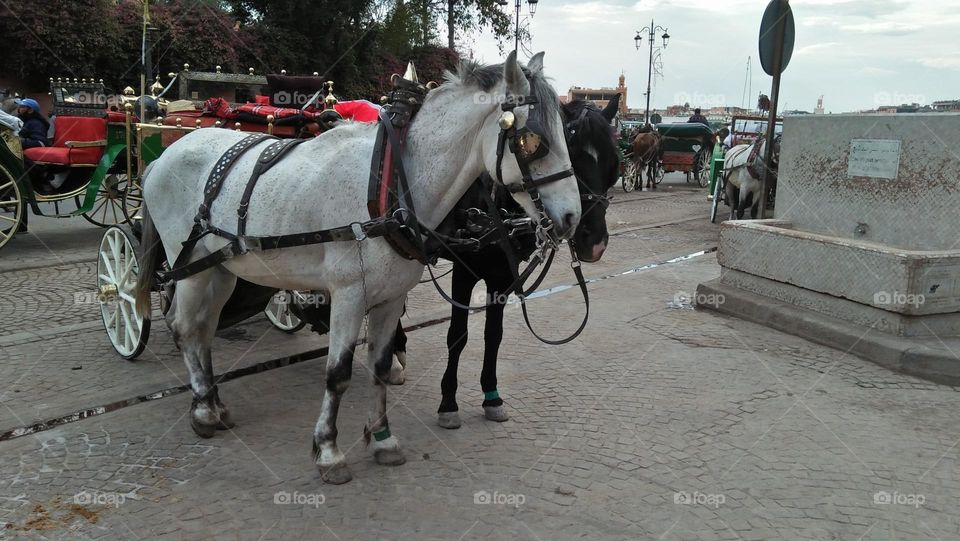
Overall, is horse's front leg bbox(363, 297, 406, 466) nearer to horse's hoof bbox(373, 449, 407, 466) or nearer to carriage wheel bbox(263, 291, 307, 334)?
horse's hoof bbox(373, 449, 407, 466)

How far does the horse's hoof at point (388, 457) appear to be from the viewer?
3.67m

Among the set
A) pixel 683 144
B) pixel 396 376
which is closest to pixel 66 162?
pixel 396 376

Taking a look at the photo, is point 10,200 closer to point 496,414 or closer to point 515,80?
point 496,414

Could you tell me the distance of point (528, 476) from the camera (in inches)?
141

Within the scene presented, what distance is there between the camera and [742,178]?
12.5 m

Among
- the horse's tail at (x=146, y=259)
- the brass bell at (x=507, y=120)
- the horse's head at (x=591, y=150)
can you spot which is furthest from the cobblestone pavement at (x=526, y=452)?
the brass bell at (x=507, y=120)

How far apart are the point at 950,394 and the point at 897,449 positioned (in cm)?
128

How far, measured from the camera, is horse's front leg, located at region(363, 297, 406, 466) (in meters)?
3.66

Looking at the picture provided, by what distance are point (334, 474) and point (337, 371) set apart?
526 millimetres

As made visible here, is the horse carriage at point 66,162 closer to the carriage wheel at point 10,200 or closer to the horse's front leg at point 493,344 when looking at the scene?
the carriage wheel at point 10,200

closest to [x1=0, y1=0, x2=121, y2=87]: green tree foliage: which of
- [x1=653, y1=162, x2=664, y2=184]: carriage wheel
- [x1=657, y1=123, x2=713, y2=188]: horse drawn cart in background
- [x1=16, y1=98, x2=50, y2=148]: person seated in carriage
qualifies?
[x1=16, y1=98, x2=50, y2=148]: person seated in carriage

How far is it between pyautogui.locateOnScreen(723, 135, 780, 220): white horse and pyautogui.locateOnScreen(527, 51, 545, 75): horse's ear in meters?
9.32

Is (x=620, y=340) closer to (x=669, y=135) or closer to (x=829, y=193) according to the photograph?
(x=829, y=193)

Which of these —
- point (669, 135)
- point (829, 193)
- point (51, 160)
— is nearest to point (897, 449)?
point (829, 193)
